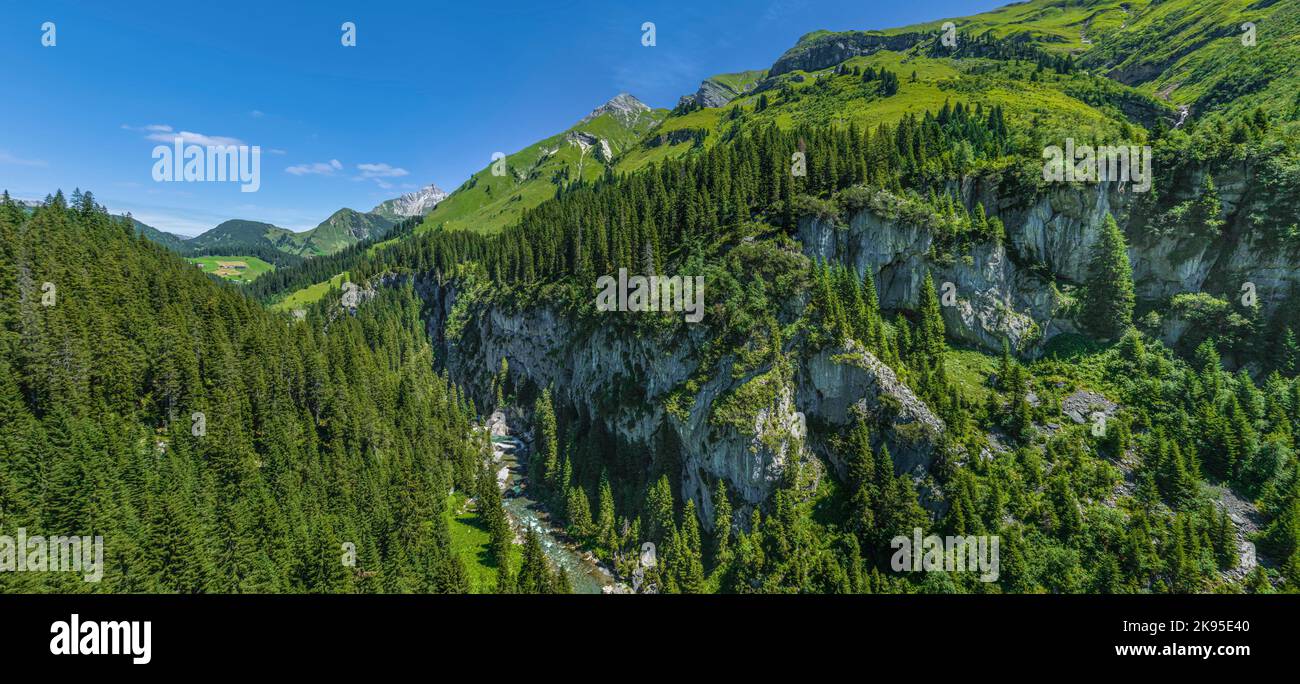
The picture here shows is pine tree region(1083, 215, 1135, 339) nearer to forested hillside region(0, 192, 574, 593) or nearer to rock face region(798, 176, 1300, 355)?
rock face region(798, 176, 1300, 355)

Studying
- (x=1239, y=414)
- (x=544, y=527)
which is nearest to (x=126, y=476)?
(x=544, y=527)

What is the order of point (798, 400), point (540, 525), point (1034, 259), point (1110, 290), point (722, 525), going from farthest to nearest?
point (540, 525)
point (1034, 259)
point (798, 400)
point (1110, 290)
point (722, 525)

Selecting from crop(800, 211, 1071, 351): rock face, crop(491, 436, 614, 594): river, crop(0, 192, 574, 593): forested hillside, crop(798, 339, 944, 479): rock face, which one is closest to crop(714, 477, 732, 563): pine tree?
crop(798, 339, 944, 479): rock face

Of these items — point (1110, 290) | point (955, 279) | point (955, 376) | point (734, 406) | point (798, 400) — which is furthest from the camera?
point (955, 279)

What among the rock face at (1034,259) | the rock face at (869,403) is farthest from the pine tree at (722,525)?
the rock face at (1034,259)

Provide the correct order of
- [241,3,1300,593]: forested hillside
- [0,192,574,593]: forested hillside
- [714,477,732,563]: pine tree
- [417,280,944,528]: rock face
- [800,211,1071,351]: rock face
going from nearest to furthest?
[0,192,574,593]: forested hillside → [241,3,1300,593]: forested hillside → [417,280,944,528]: rock face → [714,477,732,563]: pine tree → [800,211,1071,351]: rock face

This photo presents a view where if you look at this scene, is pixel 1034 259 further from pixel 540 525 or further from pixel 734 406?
pixel 540 525

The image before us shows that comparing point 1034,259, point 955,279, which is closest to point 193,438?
point 955,279

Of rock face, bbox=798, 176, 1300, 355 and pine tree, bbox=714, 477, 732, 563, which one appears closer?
pine tree, bbox=714, 477, 732, 563

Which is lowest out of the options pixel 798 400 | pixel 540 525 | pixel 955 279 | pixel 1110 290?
pixel 540 525
